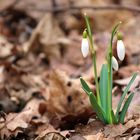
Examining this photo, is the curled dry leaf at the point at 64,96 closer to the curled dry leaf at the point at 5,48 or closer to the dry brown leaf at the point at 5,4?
the curled dry leaf at the point at 5,48

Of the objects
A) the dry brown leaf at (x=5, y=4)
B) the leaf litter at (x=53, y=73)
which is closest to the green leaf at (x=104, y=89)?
the leaf litter at (x=53, y=73)

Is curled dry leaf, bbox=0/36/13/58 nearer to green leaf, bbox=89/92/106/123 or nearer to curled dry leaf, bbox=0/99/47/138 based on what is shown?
curled dry leaf, bbox=0/99/47/138

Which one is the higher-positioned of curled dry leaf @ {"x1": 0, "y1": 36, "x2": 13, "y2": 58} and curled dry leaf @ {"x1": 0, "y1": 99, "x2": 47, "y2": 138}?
curled dry leaf @ {"x1": 0, "y1": 36, "x2": 13, "y2": 58}

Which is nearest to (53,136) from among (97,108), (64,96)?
(97,108)

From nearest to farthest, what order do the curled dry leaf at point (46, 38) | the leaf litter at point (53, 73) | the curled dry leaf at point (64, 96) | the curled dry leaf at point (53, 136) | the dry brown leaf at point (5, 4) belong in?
the curled dry leaf at point (53, 136)
the leaf litter at point (53, 73)
the curled dry leaf at point (64, 96)
the curled dry leaf at point (46, 38)
the dry brown leaf at point (5, 4)

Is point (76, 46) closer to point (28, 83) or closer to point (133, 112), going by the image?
point (28, 83)

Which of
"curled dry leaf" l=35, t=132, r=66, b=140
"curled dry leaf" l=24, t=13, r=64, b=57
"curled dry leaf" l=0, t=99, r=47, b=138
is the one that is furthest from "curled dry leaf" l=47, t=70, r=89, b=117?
"curled dry leaf" l=24, t=13, r=64, b=57

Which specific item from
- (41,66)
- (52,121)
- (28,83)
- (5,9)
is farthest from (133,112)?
(5,9)

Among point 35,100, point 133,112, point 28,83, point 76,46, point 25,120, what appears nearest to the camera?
point 133,112
